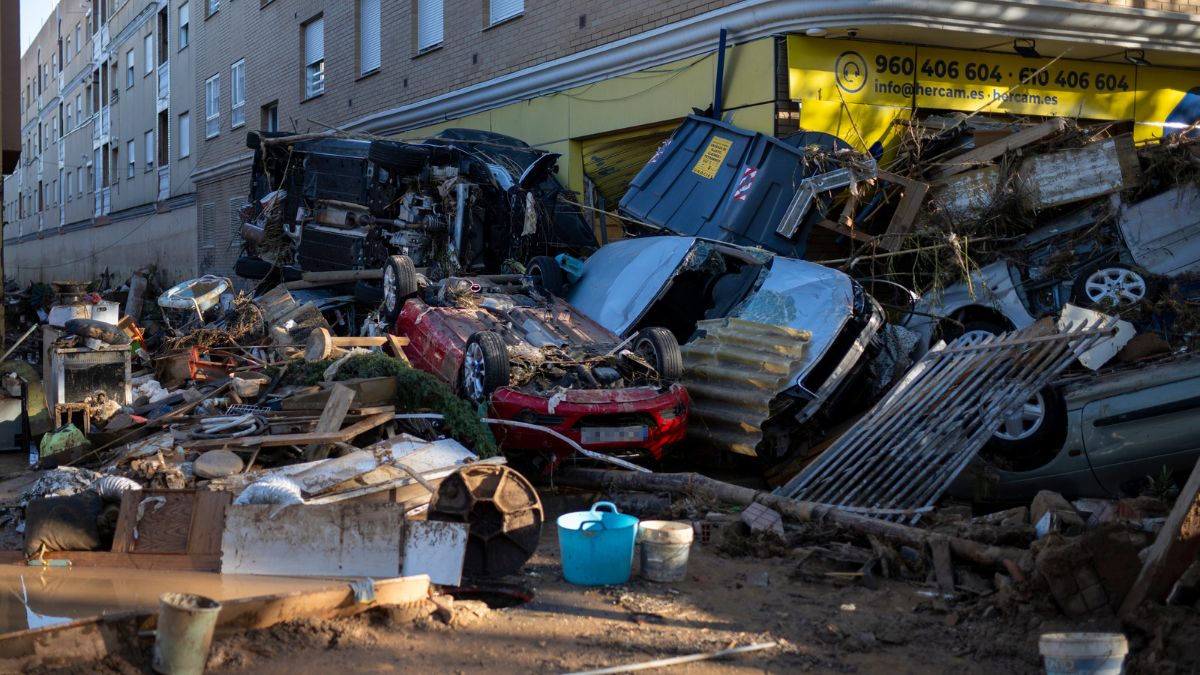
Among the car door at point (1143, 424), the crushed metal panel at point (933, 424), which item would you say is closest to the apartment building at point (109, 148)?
the crushed metal panel at point (933, 424)

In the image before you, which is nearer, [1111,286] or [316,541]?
[316,541]

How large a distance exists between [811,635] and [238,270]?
1144cm

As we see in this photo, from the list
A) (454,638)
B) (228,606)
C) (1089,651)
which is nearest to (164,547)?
(228,606)

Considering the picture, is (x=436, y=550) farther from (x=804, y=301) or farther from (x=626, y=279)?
(x=626, y=279)

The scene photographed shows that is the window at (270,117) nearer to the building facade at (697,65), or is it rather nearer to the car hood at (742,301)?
the building facade at (697,65)

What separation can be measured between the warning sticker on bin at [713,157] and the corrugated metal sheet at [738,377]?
3.46 meters

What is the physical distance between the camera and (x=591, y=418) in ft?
25.0

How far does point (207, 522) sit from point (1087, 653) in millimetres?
4447

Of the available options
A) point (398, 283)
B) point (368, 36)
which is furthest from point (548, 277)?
point (368, 36)

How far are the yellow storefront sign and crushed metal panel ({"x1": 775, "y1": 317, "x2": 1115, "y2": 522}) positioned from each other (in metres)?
5.27

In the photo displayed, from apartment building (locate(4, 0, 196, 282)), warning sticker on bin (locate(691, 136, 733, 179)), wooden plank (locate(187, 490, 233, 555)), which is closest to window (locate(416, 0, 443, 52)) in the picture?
warning sticker on bin (locate(691, 136, 733, 179))

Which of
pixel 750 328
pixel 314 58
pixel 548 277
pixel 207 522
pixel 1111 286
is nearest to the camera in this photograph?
pixel 207 522

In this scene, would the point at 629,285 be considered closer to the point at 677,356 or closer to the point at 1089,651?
the point at 677,356

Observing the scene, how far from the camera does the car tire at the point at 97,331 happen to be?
369 inches
